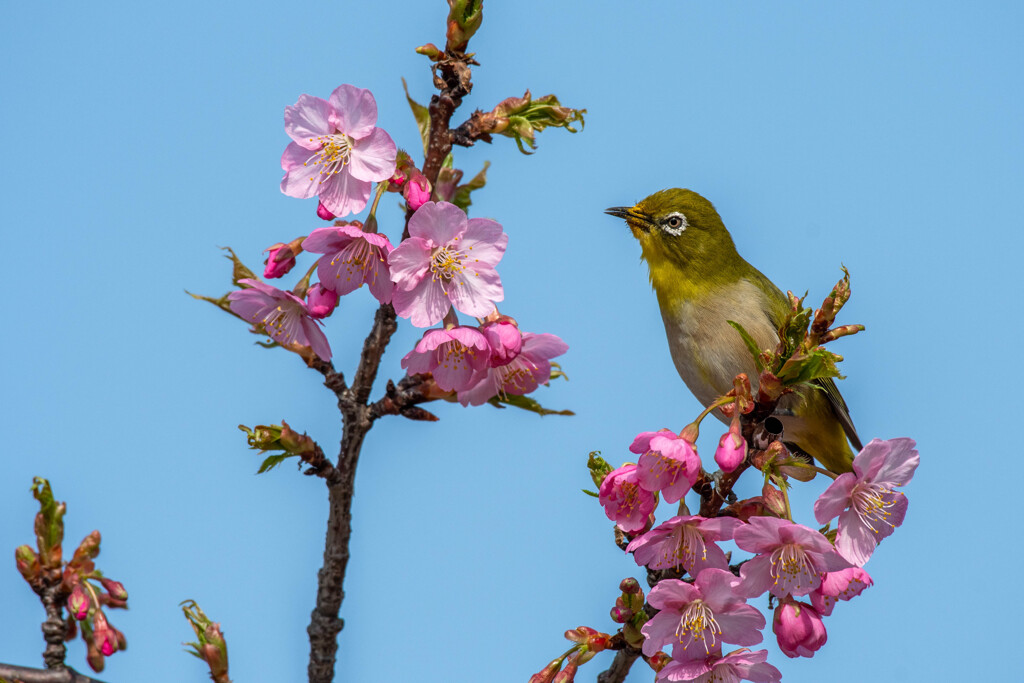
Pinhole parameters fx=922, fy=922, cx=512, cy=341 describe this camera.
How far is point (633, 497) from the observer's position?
3.35 meters

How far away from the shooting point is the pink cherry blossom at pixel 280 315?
3.94 m

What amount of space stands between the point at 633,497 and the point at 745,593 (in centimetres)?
51

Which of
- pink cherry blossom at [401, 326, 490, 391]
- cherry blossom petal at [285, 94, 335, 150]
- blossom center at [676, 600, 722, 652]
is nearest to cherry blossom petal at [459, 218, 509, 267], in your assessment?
pink cherry blossom at [401, 326, 490, 391]

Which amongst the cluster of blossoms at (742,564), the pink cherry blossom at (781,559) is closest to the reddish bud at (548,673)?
the cluster of blossoms at (742,564)

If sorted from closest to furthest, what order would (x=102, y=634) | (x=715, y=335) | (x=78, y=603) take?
(x=78, y=603) → (x=102, y=634) → (x=715, y=335)

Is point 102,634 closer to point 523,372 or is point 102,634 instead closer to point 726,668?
point 523,372

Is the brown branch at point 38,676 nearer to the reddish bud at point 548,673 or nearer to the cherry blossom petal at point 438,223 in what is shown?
the reddish bud at point 548,673

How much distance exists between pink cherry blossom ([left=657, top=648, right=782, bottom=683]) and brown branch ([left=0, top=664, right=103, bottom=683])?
88.1 inches

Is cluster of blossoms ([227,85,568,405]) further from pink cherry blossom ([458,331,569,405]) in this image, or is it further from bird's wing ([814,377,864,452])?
bird's wing ([814,377,864,452])

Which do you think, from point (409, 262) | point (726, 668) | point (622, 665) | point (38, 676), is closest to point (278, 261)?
point (409, 262)

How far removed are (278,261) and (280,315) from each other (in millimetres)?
237

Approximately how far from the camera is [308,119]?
12.1 ft

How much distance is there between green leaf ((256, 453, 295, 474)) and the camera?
3791mm

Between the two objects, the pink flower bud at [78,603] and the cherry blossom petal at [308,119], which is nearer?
the cherry blossom petal at [308,119]
